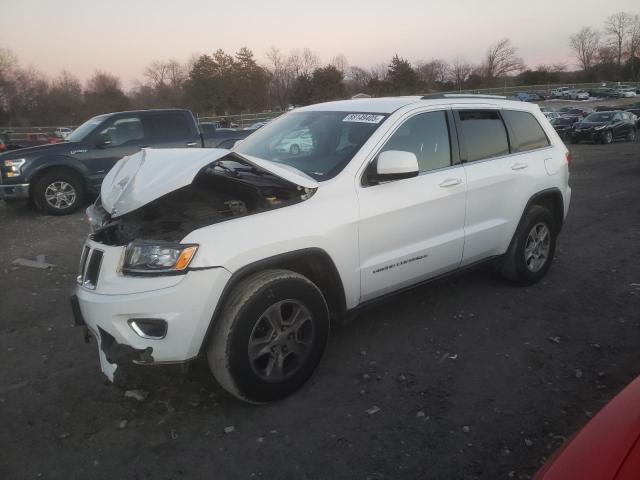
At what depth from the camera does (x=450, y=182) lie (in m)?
3.67

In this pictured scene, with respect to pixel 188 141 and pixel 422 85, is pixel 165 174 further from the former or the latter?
pixel 422 85

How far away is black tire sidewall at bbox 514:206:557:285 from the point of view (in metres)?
4.41

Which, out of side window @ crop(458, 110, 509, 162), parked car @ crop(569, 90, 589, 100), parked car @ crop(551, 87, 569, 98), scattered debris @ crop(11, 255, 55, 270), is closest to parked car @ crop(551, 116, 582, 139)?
side window @ crop(458, 110, 509, 162)

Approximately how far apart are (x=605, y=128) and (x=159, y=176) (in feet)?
77.1

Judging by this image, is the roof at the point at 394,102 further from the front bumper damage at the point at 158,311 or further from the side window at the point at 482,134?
the front bumper damage at the point at 158,311

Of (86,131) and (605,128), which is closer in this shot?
(86,131)

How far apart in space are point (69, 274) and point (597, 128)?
74.5 feet

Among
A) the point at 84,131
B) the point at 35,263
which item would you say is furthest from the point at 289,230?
the point at 84,131

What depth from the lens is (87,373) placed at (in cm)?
342

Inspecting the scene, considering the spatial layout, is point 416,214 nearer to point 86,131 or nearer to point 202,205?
point 202,205

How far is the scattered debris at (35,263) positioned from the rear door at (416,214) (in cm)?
461

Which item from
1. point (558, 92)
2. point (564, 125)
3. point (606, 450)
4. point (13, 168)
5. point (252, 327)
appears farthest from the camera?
point (558, 92)

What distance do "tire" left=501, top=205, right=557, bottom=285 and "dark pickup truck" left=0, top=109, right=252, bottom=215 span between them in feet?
17.2

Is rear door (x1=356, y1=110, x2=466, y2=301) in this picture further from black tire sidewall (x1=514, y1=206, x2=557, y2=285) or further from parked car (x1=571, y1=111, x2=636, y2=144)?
parked car (x1=571, y1=111, x2=636, y2=144)
